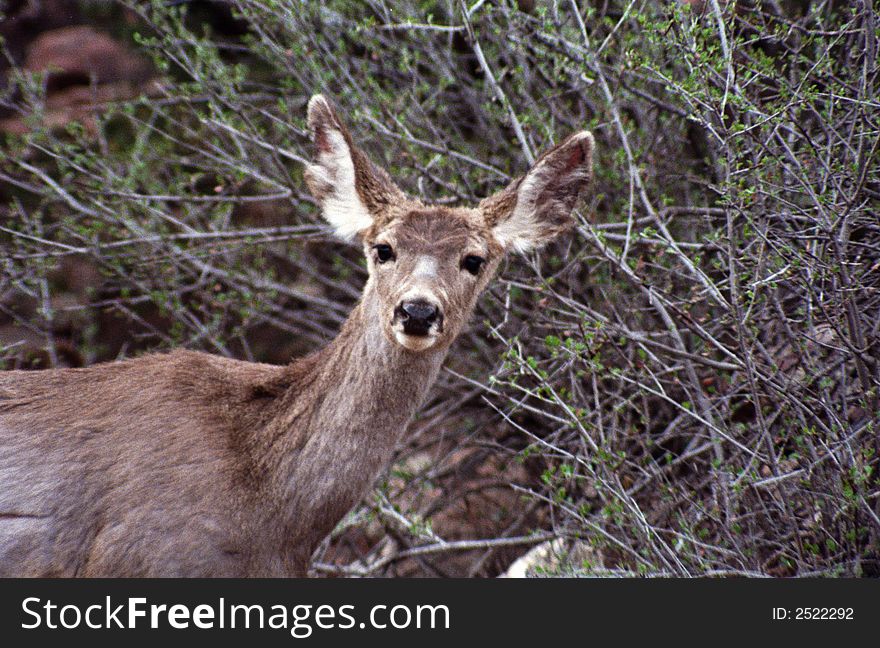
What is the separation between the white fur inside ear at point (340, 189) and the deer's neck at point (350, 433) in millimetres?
649

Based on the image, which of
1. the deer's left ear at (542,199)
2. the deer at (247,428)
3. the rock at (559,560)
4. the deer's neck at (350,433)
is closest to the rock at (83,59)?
the deer at (247,428)

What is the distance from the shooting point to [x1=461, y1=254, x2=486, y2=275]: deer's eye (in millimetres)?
4672

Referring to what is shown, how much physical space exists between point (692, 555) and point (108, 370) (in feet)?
9.06

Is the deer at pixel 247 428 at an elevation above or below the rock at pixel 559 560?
above

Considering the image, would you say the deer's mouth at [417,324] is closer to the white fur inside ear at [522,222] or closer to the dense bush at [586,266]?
the dense bush at [586,266]

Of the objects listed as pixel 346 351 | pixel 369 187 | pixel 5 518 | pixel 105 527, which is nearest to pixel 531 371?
pixel 346 351

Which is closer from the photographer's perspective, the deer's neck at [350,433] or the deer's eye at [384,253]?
the deer's neck at [350,433]

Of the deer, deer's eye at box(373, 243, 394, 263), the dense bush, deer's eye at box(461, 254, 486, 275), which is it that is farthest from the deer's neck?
the dense bush

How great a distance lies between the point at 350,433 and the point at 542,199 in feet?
4.91

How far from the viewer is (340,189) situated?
5.02 meters

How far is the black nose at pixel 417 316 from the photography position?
417 cm

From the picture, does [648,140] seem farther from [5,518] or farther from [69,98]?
[69,98]

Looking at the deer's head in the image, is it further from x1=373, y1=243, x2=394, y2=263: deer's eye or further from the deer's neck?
the deer's neck

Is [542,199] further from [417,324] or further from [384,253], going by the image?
[417,324]
